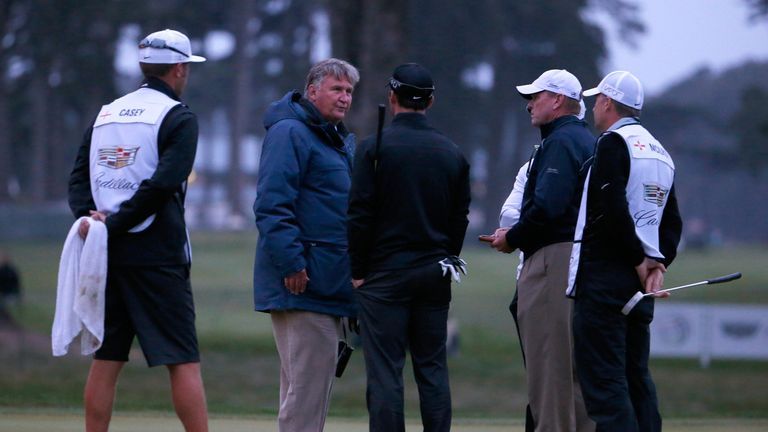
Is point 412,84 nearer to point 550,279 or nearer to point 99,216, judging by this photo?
point 550,279

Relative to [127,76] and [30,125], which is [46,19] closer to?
[127,76]

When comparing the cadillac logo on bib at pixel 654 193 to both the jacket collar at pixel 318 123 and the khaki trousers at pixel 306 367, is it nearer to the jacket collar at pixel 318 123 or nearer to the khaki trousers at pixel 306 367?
the jacket collar at pixel 318 123

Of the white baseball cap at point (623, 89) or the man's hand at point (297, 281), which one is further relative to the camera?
the white baseball cap at point (623, 89)

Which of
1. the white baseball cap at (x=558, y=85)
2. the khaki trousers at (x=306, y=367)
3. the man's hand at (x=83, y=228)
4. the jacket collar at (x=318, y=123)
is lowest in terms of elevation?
the khaki trousers at (x=306, y=367)

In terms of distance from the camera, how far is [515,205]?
631 centimetres

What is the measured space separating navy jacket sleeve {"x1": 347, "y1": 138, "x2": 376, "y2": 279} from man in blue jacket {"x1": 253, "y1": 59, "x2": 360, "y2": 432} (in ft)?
0.70

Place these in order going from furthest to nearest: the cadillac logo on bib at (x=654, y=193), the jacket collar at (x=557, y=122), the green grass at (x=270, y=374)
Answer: the green grass at (x=270, y=374) < the jacket collar at (x=557, y=122) < the cadillac logo on bib at (x=654, y=193)

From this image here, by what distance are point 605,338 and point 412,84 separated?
4.42 feet

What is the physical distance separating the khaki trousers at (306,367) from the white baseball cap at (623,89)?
156 centimetres

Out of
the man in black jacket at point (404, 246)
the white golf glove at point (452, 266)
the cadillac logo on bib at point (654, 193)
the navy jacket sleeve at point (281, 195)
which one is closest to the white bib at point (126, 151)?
the navy jacket sleeve at point (281, 195)

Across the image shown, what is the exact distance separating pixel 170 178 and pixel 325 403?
46.7 inches

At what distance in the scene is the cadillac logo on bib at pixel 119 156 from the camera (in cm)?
540

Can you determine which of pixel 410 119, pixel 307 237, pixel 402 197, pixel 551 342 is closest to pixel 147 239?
pixel 307 237

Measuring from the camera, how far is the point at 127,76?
44188mm
